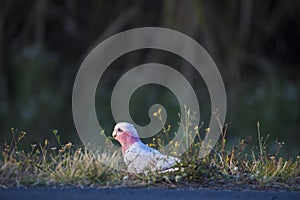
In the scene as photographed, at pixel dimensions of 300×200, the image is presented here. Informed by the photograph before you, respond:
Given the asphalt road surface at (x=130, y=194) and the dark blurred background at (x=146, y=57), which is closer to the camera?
the asphalt road surface at (x=130, y=194)

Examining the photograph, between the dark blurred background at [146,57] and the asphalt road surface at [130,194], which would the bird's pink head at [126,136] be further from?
the dark blurred background at [146,57]

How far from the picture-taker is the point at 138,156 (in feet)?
17.4

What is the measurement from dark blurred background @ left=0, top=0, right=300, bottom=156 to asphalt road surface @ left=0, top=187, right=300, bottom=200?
618cm

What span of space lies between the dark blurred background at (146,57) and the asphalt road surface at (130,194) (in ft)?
20.3

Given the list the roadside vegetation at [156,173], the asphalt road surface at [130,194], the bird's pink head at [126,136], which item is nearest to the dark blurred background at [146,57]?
the roadside vegetation at [156,173]

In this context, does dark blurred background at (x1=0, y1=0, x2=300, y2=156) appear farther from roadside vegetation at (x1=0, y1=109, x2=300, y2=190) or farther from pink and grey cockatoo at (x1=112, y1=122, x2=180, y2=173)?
pink and grey cockatoo at (x1=112, y1=122, x2=180, y2=173)

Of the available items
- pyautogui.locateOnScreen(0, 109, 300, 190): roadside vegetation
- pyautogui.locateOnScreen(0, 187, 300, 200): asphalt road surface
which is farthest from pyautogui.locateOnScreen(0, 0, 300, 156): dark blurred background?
pyautogui.locateOnScreen(0, 187, 300, 200): asphalt road surface

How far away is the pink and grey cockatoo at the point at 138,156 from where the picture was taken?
523 centimetres

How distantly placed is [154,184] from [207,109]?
7.46 metres

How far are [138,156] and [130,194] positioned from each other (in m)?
0.43

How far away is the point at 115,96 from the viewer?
501 inches

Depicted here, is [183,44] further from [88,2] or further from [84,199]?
[84,199]

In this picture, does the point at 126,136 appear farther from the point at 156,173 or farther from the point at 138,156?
the point at 156,173

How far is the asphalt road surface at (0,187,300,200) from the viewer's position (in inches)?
191
